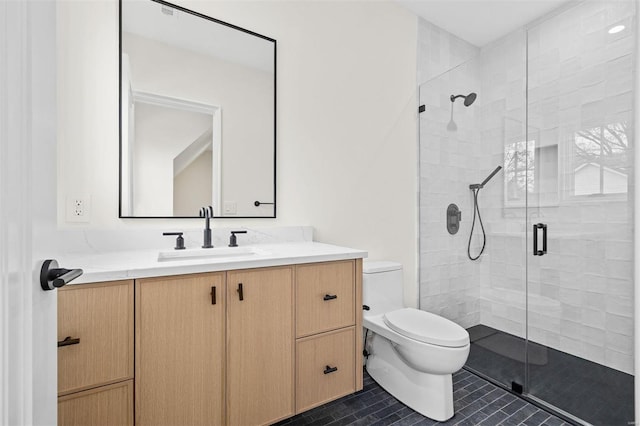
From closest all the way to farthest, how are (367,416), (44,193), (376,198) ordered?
1. (44,193)
2. (367,416)
3. (376,198)

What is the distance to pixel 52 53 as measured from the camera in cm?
56

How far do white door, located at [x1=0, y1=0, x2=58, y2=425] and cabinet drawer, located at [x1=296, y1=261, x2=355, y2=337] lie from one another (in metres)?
0.88

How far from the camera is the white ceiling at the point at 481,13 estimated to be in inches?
88.7

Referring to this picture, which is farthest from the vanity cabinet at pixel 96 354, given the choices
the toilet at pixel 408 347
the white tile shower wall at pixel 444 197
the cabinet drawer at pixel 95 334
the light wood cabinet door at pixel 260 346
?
the white tile shower wall at pixel 444 197

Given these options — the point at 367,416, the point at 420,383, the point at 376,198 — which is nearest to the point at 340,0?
the point at 376,198

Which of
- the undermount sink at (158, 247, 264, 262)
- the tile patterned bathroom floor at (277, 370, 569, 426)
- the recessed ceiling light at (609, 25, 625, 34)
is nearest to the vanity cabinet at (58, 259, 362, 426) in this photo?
the tile patterned bathroom floor at (277, 370, 569, 426)

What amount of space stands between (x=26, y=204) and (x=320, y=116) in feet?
5.59

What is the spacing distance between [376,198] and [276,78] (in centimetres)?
101

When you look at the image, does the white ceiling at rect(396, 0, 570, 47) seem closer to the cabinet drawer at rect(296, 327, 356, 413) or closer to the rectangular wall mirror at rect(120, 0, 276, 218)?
the rectangular wall mirror at rect(120, 0, 276, 218)

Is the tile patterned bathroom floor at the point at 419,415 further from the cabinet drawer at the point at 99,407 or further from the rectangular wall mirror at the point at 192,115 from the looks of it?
the rectangular wall mirror at the point at 192,115

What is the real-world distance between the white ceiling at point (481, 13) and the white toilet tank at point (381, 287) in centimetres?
190

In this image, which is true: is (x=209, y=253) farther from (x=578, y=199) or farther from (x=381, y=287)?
(x=578, y=199)

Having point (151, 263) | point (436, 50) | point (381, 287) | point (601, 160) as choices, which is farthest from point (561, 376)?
point (436, 50)

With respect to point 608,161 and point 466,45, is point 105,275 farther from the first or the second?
point 466,45
